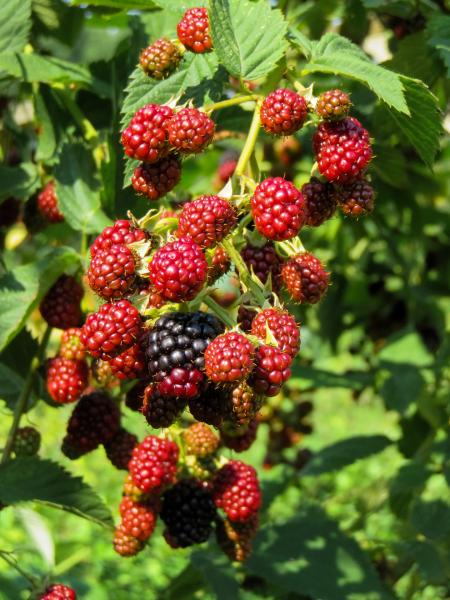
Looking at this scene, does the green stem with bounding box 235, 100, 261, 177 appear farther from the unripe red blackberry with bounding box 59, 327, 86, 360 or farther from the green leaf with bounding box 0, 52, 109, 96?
the green leaf with bounding box 0, 52, 109, 96

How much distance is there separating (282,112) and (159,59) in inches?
13.8

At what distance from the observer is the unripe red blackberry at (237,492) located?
1938mm

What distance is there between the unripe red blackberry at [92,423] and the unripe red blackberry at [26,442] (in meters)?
0.21

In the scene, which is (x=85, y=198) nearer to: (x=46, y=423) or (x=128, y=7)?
(x=128, y=7)

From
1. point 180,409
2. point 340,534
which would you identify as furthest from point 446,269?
point 180,409

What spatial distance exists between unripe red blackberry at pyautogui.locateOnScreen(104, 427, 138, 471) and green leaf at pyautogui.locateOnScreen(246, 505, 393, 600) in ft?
2.47

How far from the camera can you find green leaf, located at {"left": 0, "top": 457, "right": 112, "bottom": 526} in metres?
1.86

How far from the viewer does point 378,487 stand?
390 cm

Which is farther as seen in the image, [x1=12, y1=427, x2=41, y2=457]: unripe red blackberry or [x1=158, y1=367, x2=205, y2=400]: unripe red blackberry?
[x1=12, y1=427, x2=41, y2=457]: unripe red blackberry

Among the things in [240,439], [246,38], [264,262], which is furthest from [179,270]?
[240,439]

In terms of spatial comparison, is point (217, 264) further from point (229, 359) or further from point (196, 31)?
point (196, 31)

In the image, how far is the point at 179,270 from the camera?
1281 mm

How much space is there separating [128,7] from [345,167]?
0.85 metres

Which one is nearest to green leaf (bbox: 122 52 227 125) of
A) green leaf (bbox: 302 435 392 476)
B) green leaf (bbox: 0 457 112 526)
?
green leaf (bbox: 0 457 112 526)
